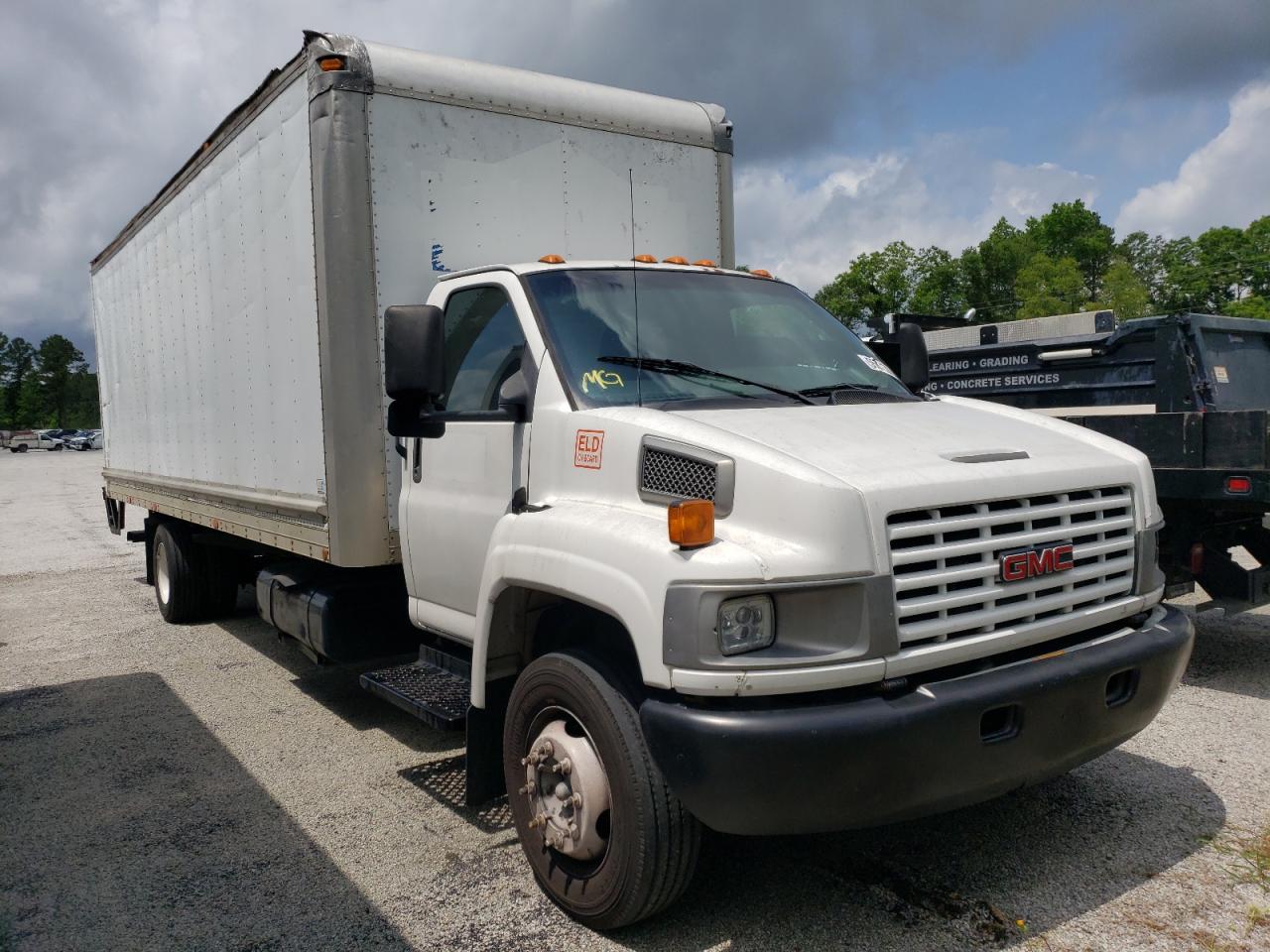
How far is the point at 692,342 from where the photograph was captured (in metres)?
4.13

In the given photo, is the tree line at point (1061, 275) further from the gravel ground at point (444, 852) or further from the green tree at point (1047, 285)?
the gravel ground at point (444, 852)

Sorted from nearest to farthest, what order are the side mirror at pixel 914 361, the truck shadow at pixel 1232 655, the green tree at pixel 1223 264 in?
the side mirror at pixel 914 361
the truck shadow at pixel 1232 655
the green tree at pixel 1223 264

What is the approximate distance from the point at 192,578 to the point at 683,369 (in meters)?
6.47

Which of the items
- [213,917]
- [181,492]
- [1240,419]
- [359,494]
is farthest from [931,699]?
[181,492]

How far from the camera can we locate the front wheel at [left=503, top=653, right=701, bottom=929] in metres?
3.17

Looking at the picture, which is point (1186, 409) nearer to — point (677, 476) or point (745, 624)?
point (677, 476)

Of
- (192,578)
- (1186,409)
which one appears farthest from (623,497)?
(192,578)

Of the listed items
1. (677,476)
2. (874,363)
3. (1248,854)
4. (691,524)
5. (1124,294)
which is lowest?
(1248,854)

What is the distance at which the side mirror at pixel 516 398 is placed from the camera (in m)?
4.01

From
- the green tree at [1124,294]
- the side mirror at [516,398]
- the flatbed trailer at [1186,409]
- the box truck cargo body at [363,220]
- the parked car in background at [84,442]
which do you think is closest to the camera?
the side mirror at [516,398]

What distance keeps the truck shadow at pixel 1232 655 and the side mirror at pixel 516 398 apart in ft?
16.0

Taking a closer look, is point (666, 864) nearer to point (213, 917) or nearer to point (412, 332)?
point (213, 917)

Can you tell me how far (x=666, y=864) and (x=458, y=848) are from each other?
4.46 feet

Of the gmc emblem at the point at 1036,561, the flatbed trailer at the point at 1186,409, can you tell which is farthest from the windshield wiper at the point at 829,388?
the flatbed trailer at the point at 1186,409
